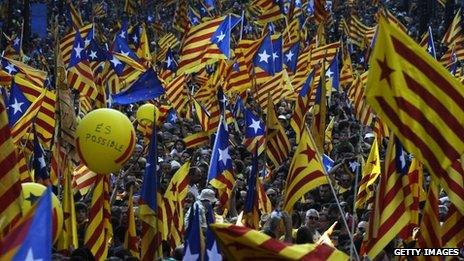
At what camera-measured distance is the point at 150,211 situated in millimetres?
9828

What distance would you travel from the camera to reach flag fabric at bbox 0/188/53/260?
251 inches

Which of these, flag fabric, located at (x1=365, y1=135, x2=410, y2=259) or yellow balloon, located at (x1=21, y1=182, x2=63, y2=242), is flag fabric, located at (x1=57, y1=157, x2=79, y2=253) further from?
flag fabric, located at (x1=365, y1=135, x2=410, y2=259)

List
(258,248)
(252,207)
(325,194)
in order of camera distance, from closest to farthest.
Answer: (258,248), (252,207), (325,194)

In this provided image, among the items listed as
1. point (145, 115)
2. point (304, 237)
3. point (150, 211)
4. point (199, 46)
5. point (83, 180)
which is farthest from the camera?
point (145, 115)

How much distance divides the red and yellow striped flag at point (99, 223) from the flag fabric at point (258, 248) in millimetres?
3567

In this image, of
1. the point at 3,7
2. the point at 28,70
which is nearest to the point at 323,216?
the point at 28,70

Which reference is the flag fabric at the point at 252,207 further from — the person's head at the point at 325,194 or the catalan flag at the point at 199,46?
the catalan flag at the point at 199,46

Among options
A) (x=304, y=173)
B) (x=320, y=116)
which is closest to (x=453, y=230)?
(x=304, y=173)

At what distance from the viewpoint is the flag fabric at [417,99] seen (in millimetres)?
8055

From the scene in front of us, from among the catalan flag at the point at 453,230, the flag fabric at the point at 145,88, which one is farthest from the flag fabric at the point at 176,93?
the catalan flag at the point at 453,230

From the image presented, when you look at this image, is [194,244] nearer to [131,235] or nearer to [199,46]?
[131,235]

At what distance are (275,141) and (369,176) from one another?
2.34 meters

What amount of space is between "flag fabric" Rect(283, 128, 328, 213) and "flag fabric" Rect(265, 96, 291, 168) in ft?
13.3

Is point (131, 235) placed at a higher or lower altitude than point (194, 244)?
lower
